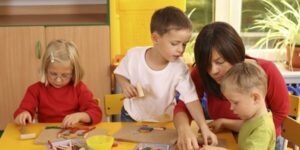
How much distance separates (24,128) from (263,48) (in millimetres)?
1976

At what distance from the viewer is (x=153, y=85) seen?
167 centimetres

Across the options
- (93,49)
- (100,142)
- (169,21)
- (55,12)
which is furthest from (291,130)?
(55,12)

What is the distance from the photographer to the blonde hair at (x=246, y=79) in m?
1.27

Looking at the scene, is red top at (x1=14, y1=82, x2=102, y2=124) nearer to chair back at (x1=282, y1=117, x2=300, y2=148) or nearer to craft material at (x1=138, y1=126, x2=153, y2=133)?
craft material at (x1=138, y1=126, x2=153, y2=133)

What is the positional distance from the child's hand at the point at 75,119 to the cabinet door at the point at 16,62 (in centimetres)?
105

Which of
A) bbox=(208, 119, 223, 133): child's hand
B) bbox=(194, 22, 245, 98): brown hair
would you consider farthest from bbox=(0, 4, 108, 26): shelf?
bbox=(208, 119, 223, 133): child's hand

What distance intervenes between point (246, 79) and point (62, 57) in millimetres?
751

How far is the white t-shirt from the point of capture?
1628 millimetres

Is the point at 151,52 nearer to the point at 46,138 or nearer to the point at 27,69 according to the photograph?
the point at 46,138

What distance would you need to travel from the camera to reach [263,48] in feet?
9.89

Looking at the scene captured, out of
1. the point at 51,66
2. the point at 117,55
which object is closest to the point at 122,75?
the point at 51,66

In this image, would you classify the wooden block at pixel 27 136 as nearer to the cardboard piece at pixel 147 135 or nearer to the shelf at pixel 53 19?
the cardboard piece at pixel 147 135

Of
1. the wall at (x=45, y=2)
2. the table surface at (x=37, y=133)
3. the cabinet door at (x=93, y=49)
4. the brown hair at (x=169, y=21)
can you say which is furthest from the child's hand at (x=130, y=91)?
the wall at (x=45, y=2)

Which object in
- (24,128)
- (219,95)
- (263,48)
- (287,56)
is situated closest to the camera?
(24,128)
